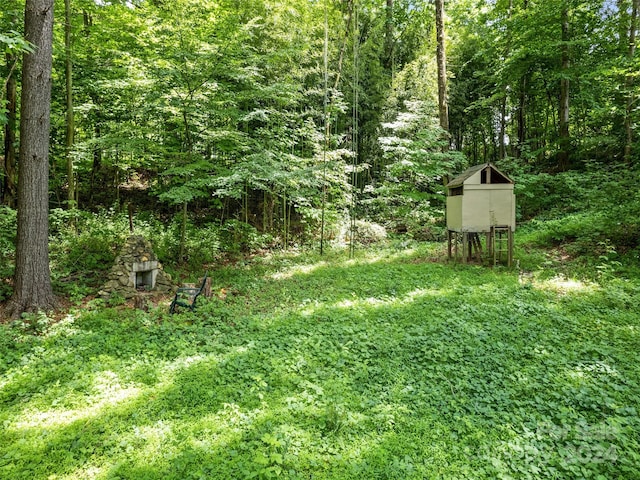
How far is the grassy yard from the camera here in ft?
7.80

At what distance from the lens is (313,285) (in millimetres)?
6410

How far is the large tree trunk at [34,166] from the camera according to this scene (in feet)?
14.8

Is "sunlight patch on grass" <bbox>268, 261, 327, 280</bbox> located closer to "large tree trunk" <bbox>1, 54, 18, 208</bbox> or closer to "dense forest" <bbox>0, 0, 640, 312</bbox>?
"dense forest" <bbox>0, 0, 640, 312</bbox>

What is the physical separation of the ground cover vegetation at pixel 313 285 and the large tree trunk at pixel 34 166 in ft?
0.61

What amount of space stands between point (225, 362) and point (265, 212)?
26.7ft

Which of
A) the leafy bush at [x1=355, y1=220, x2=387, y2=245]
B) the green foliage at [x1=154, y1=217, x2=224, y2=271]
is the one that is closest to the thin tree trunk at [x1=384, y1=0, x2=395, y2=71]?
the leafy bush at [x1=355, y1=220, x2=387, y2=245]

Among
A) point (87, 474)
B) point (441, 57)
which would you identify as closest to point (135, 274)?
point (87, 474)

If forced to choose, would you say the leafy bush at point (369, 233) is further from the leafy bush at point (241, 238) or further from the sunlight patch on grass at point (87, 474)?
the sunlight patch on grass at point (87, 474)

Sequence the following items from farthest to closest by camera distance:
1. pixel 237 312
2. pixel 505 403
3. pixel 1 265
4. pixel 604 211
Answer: pixel 604 211 → pixel 1 265 → pixel 237 312 → pixel 505 403

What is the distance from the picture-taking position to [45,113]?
466 centimetres

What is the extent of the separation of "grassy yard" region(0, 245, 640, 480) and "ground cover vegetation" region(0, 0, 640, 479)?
2cm

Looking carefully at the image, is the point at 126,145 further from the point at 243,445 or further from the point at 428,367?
the point at 428,367

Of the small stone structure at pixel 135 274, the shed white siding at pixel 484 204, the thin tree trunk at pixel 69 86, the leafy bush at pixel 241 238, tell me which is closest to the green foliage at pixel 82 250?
the small stone structure at pixel 135 274

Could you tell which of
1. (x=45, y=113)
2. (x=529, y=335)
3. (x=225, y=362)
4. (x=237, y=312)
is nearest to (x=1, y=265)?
(x=45, y=113)
